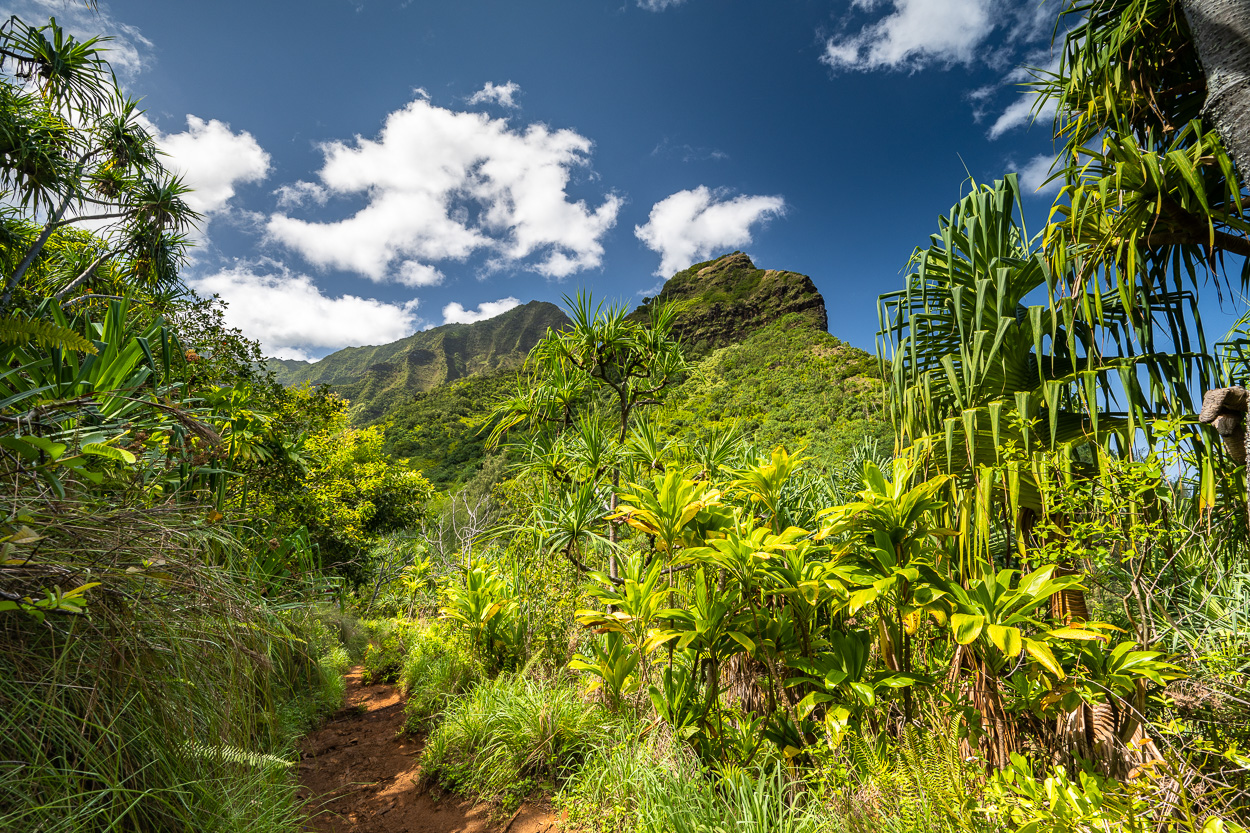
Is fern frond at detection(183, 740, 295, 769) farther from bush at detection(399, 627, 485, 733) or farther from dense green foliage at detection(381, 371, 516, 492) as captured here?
dense green foliage at detection(381, 371, 516, 492)

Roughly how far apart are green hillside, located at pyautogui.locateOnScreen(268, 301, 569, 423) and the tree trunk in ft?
240

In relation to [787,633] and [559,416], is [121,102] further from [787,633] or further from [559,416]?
[787,633]

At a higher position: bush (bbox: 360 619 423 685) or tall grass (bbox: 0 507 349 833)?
tall grass (bbox: 0 507 349 833)

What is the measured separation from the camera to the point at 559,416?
12.0 feet

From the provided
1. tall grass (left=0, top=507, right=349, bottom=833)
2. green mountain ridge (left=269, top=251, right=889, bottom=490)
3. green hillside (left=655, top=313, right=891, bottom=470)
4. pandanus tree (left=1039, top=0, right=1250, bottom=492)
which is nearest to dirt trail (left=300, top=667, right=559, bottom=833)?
tall grass (left=0, top=507, right=349, bottom=833)

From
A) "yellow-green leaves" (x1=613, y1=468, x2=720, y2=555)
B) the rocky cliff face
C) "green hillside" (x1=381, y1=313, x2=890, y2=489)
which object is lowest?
"yellow-green leaves" (x1=613, y1=468, x2=720, y2=555)

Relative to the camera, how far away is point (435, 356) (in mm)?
89438

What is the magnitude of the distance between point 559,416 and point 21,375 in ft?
8.54

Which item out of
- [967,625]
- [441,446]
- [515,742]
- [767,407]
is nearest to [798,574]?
[967,625]

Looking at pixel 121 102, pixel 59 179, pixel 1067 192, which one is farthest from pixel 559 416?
pixel 121 102

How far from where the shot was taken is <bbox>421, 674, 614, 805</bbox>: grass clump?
8.99 ft

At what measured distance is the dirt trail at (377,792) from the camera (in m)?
2.56

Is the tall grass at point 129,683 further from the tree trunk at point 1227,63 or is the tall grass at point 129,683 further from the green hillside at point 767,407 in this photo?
the green hillside at point 767,407

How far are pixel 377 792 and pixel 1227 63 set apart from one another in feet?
18.0
